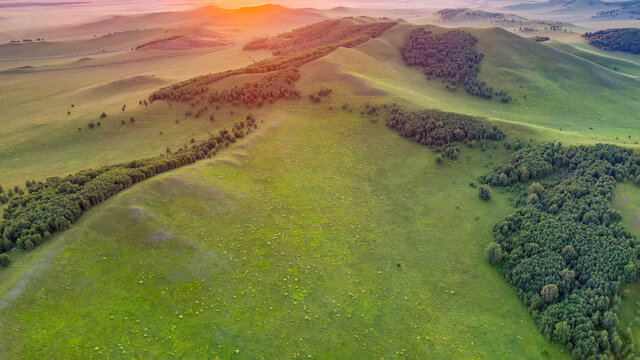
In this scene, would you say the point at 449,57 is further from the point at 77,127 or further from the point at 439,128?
the point at 77,127

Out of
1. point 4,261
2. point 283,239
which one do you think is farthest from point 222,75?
point 4,261

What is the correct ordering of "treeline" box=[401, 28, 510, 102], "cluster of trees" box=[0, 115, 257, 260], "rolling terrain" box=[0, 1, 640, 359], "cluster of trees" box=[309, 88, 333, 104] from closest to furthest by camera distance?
"rolling terrain" box=[0, 1, 640, 359] → "cluster of trees" box=[0, 115, 257, 260] → "cluster of trees" box=[309, 88, 333, 104] → "treeline" box=[401, 28, 510, 102]

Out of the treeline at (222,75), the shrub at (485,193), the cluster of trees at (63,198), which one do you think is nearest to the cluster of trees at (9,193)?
the cluster of trees at (63,198)

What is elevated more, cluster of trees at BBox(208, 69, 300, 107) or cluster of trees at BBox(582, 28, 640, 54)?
cluster of trees at BBox(582, 28, 640, 54)

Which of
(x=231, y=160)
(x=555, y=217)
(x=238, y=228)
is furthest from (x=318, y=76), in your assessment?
(x=555, y=217)

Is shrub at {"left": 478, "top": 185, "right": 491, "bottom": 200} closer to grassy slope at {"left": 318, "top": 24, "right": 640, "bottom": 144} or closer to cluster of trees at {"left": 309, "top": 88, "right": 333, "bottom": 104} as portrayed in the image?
grassy slope at {"left": 318, "top": 24, "right": 640, "bottom": 144}

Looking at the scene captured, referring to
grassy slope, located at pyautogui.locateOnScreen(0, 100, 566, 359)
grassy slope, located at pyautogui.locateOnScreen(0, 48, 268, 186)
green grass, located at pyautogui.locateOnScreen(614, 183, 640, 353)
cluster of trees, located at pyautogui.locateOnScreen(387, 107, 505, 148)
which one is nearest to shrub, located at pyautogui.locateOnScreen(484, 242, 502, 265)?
grassy slope, located at pyautogui.locateOnScreen(0, 100, 566, 359)
